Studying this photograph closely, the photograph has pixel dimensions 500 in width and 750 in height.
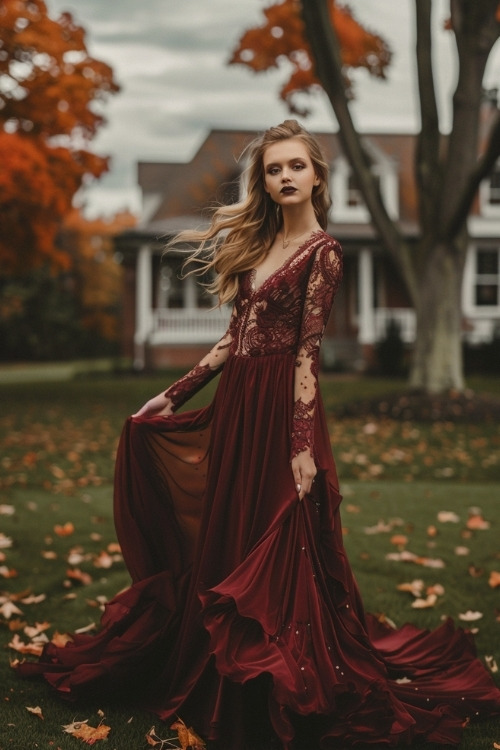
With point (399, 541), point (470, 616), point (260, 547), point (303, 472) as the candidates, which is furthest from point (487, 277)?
point (260, 547)

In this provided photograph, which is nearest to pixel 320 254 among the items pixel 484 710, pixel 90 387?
pixel 484 710

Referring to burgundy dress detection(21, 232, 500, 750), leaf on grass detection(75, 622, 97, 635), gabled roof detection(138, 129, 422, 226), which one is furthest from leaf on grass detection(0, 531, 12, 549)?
gabled roof detection(138, 129, 422, 226)

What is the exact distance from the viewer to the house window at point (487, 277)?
2912 centimetres

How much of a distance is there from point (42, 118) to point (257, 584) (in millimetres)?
14983

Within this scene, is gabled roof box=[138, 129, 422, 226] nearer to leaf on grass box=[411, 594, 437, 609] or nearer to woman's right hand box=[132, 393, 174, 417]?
leaf on grass box=[411, 594, 437, 609]

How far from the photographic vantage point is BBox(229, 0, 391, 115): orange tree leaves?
57.9ft

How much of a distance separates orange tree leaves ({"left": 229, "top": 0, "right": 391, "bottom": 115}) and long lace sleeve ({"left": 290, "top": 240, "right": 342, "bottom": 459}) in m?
15.1

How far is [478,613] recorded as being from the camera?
16.2ft

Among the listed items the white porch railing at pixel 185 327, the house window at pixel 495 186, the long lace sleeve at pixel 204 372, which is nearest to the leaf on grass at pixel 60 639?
the long lace sleeve at pixel 204 372

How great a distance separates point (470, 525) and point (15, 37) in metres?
12.7

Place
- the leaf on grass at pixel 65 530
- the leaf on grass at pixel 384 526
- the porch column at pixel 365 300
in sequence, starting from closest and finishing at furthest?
the leaf on grass at pixel 65 530 → the leaf on grass at pixel 384 526 → the porch column at pixel 365 300

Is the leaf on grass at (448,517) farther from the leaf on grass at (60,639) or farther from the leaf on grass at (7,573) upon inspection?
the leaf on grass at (60,639)

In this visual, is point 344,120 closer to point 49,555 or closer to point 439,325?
point 439,325

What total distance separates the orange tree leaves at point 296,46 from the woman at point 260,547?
49.1ft
